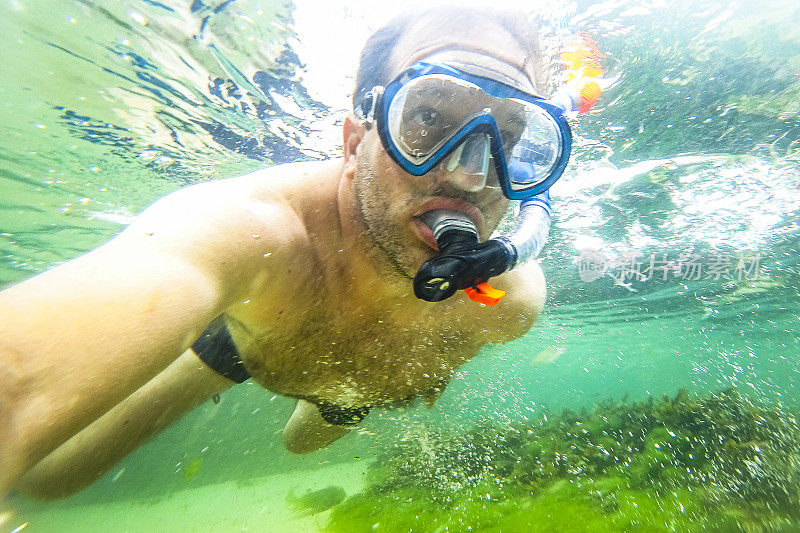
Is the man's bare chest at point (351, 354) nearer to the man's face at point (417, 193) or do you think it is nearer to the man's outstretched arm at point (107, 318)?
the man's face at point (417, 193)

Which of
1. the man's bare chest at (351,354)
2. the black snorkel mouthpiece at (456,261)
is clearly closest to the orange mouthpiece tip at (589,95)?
the man's bare chest at (351,354)

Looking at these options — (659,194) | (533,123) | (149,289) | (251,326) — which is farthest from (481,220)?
(659,194)

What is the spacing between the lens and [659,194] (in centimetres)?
918

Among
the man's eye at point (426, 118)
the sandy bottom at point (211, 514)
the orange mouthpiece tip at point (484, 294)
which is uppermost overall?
the man's eye at point (426, 118)

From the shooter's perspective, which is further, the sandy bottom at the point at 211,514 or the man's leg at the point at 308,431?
the sandy bottom at the point at 211,514

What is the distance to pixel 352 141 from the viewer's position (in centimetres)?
322

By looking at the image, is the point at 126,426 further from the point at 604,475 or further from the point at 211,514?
the point at 211,514

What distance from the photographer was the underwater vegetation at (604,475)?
6.40 m

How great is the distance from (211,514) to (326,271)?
1379 cm

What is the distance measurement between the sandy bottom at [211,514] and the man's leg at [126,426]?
1.64 metres

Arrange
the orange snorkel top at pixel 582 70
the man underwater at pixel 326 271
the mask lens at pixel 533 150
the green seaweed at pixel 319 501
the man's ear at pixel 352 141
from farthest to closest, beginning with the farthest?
the green seaweed at pixel 319 501, the orange snorkel top at pixel 582 70, the man's ear at pixel 352 141, the mask lens at pixel 533 150, the man underwater at pixel 326 271

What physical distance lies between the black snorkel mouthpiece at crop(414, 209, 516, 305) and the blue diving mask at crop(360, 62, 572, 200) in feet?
1.40

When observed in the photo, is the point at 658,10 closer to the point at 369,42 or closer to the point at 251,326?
the point at 369,42

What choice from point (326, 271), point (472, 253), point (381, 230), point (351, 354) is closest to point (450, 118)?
point (381, 230)
